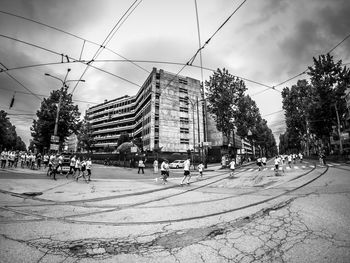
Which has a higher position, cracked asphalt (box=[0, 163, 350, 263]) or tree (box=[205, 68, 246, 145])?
tree (box=[205, 68, 246, 145])

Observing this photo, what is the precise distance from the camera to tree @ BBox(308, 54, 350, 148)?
3069 cm

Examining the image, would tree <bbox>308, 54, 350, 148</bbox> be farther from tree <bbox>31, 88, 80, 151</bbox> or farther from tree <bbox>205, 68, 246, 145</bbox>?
tree <bbox>31, 88, 80, 151</bbox>

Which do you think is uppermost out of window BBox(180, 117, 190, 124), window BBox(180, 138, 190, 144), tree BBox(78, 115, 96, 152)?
window BBox(180, 117, 190, 124)

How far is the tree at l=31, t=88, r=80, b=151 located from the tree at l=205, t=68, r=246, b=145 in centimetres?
2465

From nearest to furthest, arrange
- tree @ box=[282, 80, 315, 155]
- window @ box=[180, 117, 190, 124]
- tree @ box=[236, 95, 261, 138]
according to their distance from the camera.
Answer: tree @ box=[236, 95, 261, 138] < tree @ box=[282, 80, 315, 155] < window @ box=[180, 117, 190, 124]

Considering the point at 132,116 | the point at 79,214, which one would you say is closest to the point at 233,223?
the point at 79,214

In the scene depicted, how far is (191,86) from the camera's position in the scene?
60.6m

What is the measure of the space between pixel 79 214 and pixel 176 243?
375cm

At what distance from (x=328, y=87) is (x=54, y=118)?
47.0 m

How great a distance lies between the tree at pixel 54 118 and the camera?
32.7 m

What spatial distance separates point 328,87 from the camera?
103 ft

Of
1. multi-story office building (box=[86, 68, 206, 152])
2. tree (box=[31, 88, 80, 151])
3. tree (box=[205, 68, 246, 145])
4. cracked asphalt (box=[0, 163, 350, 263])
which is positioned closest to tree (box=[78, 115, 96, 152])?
multi-story office building (box=[86, 68, 206, 152])

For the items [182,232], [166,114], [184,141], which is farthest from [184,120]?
[182,232]

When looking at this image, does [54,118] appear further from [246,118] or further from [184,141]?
[246,118]
